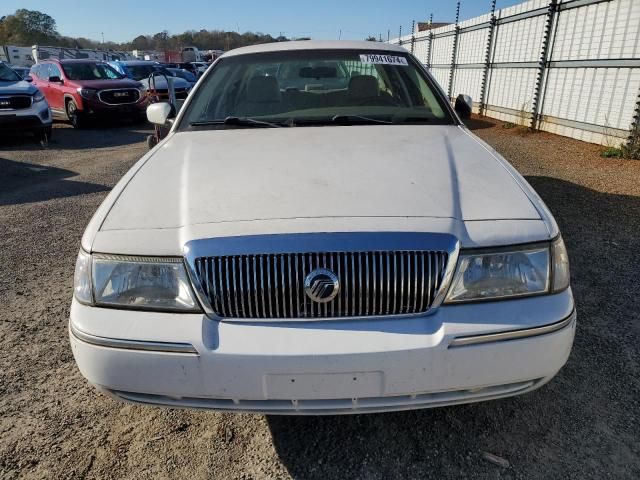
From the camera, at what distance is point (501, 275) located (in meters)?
1.71

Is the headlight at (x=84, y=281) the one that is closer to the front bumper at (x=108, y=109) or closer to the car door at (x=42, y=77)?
the front bumper at (x=108, y=109)

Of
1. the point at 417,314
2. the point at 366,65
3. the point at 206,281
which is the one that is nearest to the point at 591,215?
the point at 366,65

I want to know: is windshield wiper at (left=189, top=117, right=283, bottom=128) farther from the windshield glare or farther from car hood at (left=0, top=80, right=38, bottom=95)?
the windshield glare

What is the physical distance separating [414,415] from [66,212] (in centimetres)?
483

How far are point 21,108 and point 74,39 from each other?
278ft

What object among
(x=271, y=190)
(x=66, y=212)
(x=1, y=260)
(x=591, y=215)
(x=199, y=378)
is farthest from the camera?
(x=66, y=212)

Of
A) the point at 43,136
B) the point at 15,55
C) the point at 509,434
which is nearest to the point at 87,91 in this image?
the point at 43,136

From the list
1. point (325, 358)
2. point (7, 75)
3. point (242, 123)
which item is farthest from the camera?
point (7, 75)

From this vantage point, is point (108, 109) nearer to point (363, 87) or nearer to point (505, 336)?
point (363, 87)

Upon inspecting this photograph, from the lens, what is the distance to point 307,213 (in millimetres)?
1714

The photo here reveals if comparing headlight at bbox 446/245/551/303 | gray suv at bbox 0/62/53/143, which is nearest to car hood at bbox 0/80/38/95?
gray suv at bbox 0/62/53/143

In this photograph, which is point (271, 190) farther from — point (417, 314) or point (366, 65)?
point (366, 65)

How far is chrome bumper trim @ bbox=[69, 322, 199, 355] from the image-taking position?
5.16 ft

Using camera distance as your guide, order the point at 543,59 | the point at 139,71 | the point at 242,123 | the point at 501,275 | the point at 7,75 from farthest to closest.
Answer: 1. the point at 139,71
2. the point at 7,75
3. the point at 543,59
4. the point at 242,123
5. the point at 501,275
